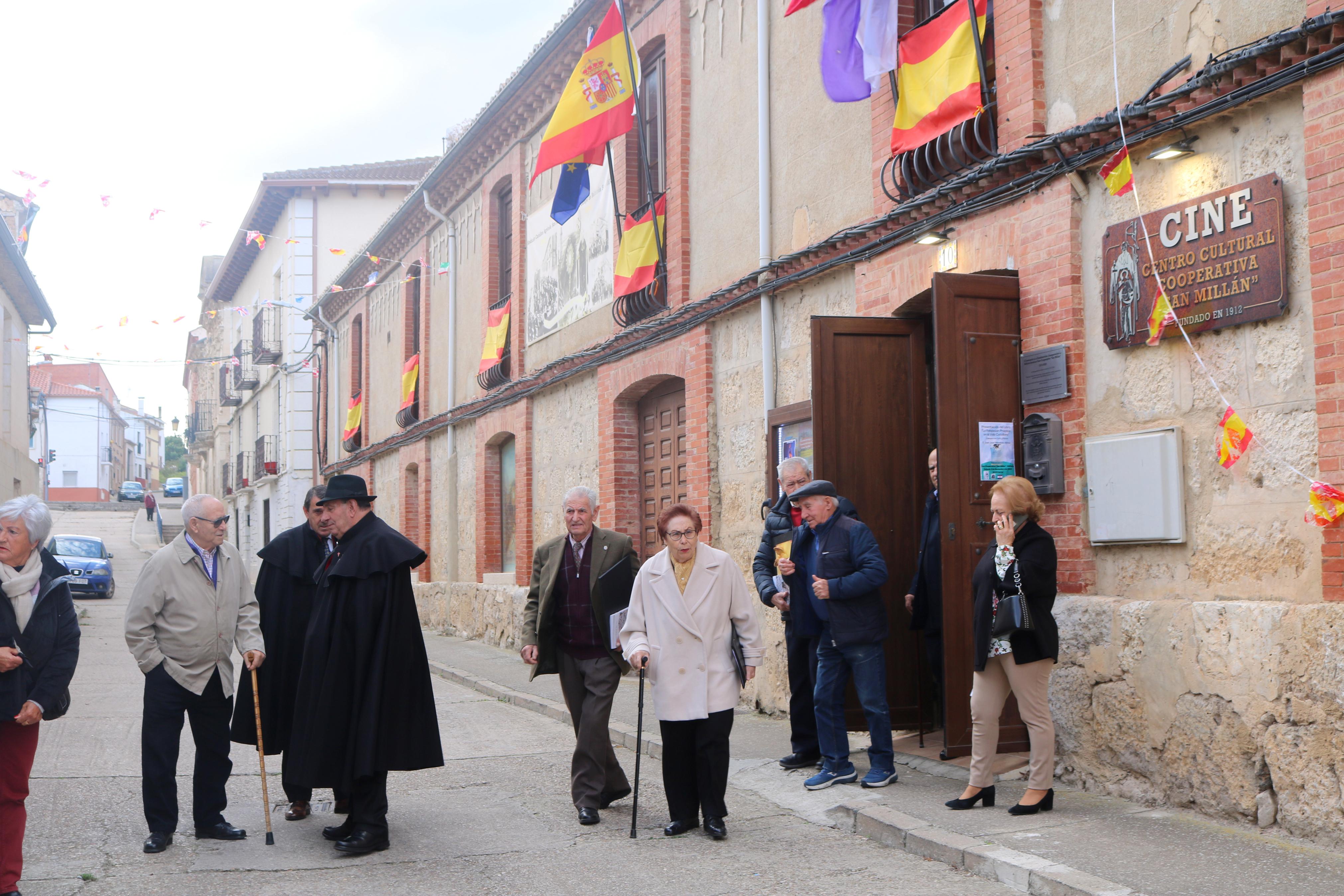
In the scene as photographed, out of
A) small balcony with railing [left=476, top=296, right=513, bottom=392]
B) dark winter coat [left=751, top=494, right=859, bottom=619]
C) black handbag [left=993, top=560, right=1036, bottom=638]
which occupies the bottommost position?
black handbag [left=993, top=560, right=1036, bottom=638]

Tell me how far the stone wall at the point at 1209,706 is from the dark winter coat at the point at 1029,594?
526 mm

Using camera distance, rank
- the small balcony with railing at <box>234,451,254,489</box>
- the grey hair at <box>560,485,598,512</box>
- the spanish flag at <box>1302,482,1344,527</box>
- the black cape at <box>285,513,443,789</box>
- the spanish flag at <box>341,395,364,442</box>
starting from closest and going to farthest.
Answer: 1. the spanish flag at <box>1302,482,1344,527</box>
2. the black cape at <box>285,513,443,789</box>
3. the grey hair at <box>560,485,598,512</box>
4. the spanish flag at <box>341,395,364,442</box>
5. the small balcony with railing at <box>234,451,254,489</box>

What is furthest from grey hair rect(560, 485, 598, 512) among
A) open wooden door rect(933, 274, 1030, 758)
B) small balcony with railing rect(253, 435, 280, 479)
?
small balcony with railing rect(253, 435, 280, 479)

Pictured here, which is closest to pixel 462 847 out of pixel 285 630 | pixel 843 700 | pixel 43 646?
pixel 285 630

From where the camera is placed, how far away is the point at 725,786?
627 centimetres

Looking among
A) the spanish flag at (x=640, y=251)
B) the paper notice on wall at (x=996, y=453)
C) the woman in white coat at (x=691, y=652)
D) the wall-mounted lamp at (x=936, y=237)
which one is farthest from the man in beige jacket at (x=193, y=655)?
the spanish flag at (x=640, y=251)

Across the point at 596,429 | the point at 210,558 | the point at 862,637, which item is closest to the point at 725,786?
the point at 862,637

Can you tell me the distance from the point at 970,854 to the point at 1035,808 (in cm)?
86

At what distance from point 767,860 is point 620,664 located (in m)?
1.56

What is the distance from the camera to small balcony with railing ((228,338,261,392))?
127 ft

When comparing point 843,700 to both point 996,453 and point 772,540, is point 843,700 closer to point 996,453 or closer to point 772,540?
point 772,540

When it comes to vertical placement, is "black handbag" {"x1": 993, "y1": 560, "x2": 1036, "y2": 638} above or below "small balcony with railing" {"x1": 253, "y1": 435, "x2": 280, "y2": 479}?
below

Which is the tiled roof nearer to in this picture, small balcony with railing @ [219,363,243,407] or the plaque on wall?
small balcony with railing @ [219,363,243,407]

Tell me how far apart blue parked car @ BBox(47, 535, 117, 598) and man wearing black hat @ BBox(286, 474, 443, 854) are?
24654 millimetres
